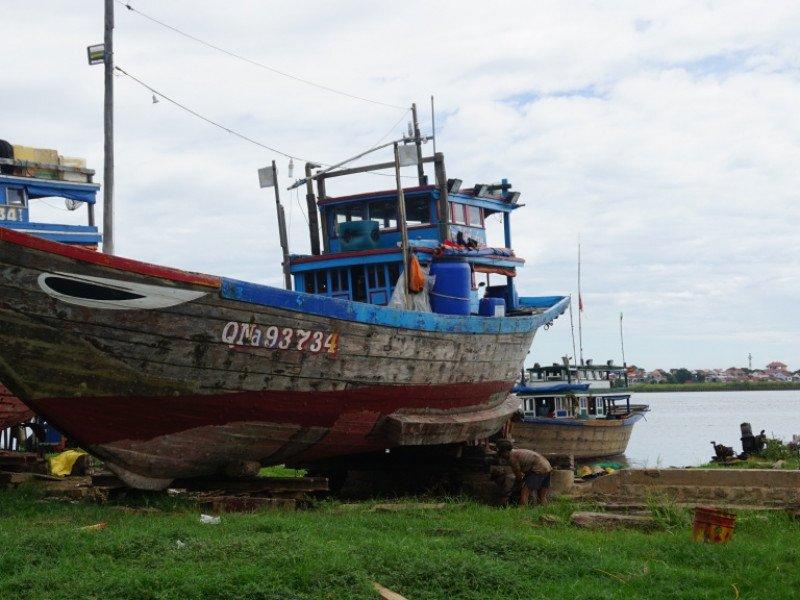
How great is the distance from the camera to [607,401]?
3077 centimetres

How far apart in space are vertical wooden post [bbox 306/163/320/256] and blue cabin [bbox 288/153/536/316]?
0.02 meters

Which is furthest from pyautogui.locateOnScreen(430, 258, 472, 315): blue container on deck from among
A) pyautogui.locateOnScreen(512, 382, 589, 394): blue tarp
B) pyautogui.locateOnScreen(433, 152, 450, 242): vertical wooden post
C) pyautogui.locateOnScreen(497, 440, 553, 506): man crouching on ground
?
pyautogui.locateOnScreen(512, 382, 589, 394): blue tarp

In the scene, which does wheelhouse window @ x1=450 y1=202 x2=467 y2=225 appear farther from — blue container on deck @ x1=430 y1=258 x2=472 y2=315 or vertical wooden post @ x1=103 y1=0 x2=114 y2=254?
vertical wooden post @ x1=103 y1=0 x2=114 y2=254

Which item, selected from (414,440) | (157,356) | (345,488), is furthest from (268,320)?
(345,488)

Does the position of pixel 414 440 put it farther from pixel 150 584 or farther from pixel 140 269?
pixel 150 584

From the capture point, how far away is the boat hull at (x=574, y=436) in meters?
23.8

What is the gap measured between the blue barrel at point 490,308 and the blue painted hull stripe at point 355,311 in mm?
443

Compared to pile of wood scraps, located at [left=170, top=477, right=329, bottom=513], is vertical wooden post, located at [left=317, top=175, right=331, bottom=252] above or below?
above

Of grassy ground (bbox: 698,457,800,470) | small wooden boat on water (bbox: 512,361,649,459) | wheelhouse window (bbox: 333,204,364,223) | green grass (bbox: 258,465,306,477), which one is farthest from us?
small wooden boat on water (bbox: 512,361,649,459)

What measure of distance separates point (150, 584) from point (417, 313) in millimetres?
6199

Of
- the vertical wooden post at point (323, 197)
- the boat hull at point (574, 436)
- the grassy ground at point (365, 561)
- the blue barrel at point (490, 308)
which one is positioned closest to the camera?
the grassy ground at point (365, 561)

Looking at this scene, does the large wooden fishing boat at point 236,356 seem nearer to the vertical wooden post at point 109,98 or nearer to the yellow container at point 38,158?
the vertical wooden post at point 109,98

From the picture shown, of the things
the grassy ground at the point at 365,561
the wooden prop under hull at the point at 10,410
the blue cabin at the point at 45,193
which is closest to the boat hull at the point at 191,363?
the grassy ground at the point at 365,561

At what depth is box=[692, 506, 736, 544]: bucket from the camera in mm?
7887
